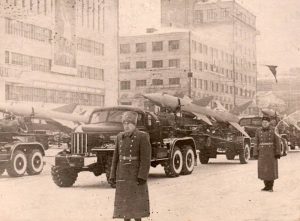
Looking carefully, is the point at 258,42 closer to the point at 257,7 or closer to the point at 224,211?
the point at 257,7

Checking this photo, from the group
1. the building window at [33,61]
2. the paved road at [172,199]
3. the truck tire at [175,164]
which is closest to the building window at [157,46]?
the building window at [33,61]

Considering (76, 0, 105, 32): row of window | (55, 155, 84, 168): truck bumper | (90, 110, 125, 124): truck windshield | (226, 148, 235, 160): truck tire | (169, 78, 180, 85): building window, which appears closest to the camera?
(55, 155, 84, 168): truck bumper

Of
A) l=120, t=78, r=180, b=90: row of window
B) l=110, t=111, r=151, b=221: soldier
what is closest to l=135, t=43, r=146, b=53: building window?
l=120, t=78, r=180, b=90: row of window

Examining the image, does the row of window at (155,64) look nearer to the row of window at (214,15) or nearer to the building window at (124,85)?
the building window at (124,85)

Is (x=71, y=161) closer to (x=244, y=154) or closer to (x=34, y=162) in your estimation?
(x=34, y=162)

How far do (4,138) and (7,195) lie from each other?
3648 millimetres

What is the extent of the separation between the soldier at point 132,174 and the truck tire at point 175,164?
5.23 m

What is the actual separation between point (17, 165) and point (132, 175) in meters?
6.17

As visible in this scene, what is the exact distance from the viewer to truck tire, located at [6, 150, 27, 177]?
40.2ft

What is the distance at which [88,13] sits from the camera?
12.6 metres

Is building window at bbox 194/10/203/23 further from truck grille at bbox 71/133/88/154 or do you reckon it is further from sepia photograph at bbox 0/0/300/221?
truck grille at bbox 71/133/88/154

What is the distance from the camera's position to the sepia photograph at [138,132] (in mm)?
7793

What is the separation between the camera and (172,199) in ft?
29.8

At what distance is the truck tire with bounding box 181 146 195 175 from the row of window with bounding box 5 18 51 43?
5042 millimetres
